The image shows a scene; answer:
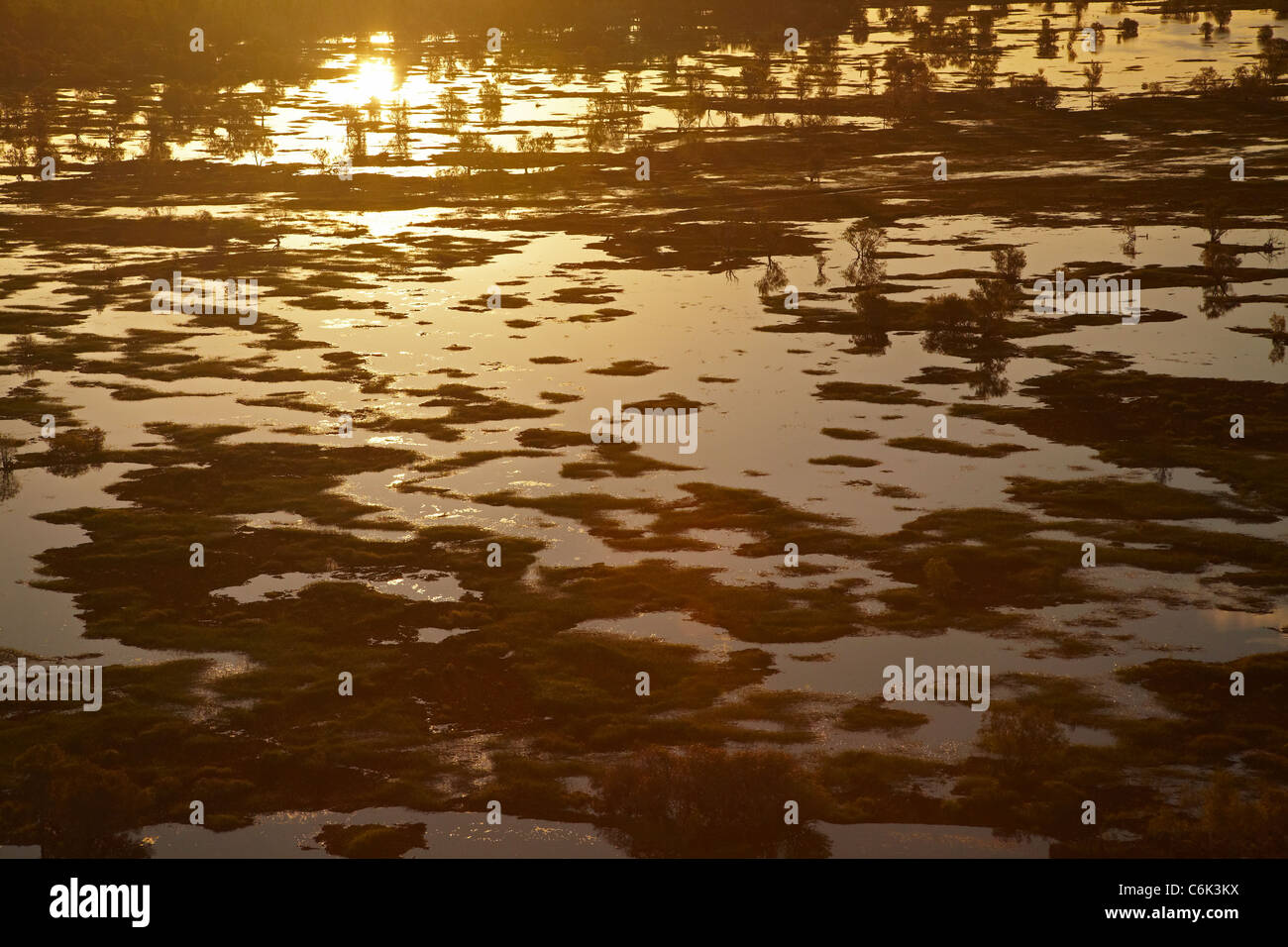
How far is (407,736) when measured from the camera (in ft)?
105

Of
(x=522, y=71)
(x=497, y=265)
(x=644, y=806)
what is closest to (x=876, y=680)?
(x=644, y=806)

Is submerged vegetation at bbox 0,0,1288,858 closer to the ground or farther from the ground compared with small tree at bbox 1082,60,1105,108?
closer to the ground

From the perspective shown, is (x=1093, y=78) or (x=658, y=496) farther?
(x=1093, y=78)

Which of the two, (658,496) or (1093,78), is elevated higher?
(1093,78)

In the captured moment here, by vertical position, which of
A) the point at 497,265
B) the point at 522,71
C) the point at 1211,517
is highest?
the point at 522,71

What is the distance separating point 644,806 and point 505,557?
613 inches

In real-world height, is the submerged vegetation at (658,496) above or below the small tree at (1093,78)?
below

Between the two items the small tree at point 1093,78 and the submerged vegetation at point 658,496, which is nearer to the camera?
the submerged vegetation at point 658,496

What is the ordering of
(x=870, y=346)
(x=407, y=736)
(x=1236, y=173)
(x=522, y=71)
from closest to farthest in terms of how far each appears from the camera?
(x=407, y=736), (x=870, y=346), (x=1236, y=173), (x=522, y=71)

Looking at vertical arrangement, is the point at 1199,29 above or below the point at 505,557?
above

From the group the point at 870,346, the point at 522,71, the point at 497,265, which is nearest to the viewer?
the point at 870,346

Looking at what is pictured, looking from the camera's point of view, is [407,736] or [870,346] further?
[870,346]

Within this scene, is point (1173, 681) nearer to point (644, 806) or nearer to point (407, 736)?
point (644, 806)

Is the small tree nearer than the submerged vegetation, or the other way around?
Result: the submerged vegetation
